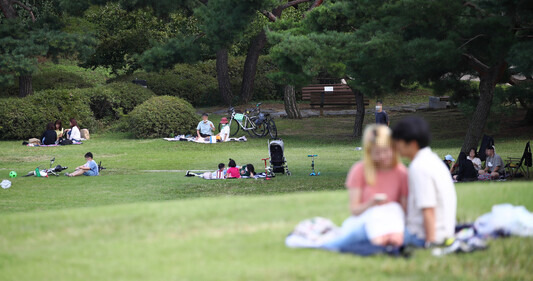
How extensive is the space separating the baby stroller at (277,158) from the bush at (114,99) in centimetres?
1364

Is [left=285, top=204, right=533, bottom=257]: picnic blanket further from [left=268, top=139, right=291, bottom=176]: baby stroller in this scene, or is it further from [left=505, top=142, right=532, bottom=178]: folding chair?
[left=268, top=139, right=291, bottom=176]: baby stroller

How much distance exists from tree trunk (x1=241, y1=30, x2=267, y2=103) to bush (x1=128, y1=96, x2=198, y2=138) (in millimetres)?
8475

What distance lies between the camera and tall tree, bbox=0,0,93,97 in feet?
83.9

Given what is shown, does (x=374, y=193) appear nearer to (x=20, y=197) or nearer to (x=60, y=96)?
(x=20, y=197)

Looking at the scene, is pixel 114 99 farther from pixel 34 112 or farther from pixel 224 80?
pixel 224 80

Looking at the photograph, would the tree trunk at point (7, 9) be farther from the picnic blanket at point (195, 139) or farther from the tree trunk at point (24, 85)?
the picnic blanket at point (195, 139)

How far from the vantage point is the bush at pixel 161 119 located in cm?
2523

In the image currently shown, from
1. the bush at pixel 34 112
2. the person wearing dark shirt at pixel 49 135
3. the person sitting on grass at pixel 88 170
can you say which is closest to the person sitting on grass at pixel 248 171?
the person sitting on grass at pixel 88 170

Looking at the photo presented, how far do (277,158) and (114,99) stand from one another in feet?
46.8

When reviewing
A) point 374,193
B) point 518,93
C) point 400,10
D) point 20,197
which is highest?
point 400,10

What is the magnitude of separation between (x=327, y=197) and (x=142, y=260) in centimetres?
274

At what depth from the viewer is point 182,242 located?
649cm


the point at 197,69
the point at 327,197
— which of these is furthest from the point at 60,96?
the point at 327,197

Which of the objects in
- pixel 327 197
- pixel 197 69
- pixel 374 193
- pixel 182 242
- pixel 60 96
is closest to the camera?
pixel 374 193
